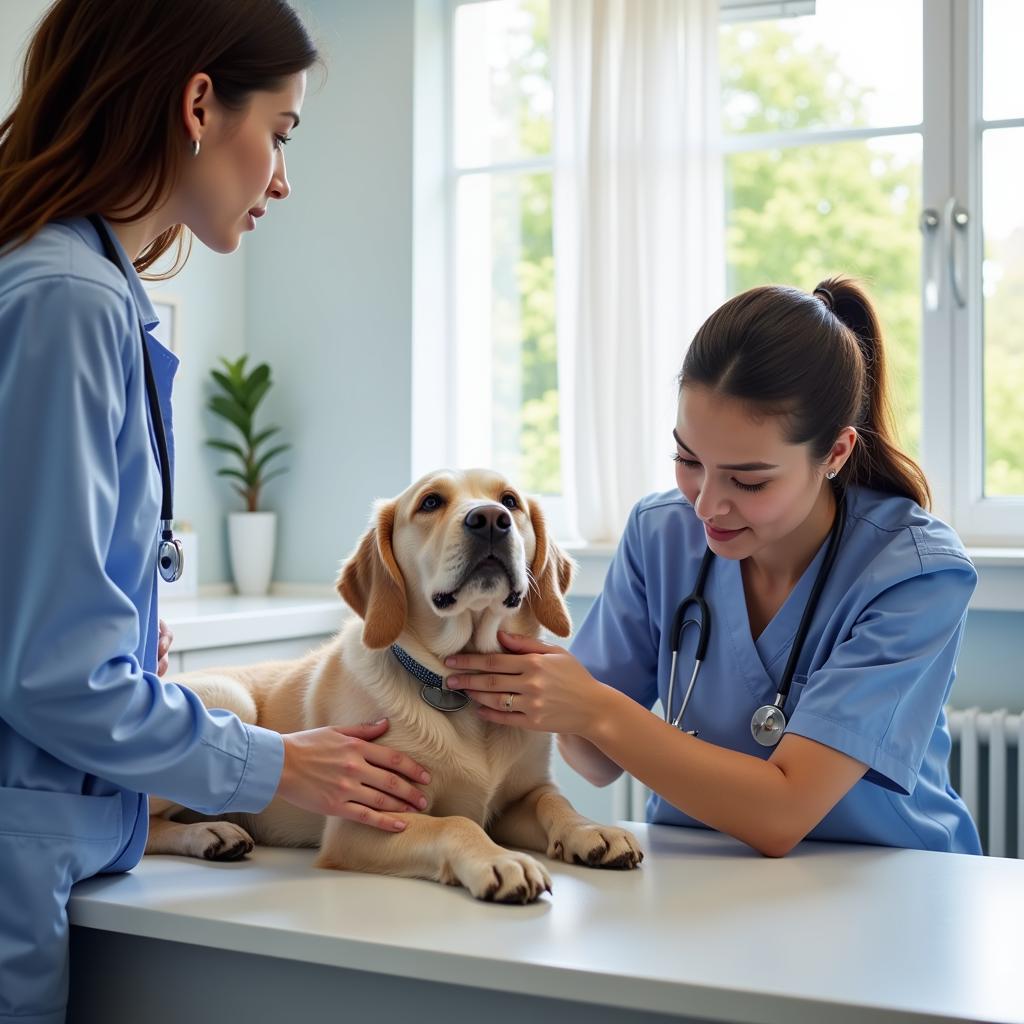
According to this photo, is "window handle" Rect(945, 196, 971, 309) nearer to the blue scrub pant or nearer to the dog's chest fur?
the dog's chest fur

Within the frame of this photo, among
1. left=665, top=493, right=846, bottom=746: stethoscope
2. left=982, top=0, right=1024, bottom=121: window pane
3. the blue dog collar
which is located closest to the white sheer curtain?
left=982, top=0, right=1024, bottom=121: window pane

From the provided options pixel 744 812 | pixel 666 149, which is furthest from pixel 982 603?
pixel 744 812

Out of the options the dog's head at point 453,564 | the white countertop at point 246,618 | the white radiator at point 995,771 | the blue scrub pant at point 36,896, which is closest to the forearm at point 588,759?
the dog's head at point 453,564

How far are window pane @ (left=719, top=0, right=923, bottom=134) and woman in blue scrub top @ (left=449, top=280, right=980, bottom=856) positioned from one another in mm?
1796

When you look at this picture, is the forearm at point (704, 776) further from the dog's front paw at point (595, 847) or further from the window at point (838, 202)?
the window at point (838, 202)

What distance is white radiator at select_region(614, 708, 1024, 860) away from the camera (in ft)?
8.88

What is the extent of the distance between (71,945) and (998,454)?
2.71 m

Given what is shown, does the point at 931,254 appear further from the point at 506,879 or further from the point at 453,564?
the point at 506,879

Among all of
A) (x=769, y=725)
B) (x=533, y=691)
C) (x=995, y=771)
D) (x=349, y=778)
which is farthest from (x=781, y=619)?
(x=995, y=771)

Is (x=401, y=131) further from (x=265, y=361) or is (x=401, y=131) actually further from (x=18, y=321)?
(x=18, y=321)

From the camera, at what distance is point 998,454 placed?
3143 mm

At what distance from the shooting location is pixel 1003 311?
3117 mm

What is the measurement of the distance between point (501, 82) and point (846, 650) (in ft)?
9.51

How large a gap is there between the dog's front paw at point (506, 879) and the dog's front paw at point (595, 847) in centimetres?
12
